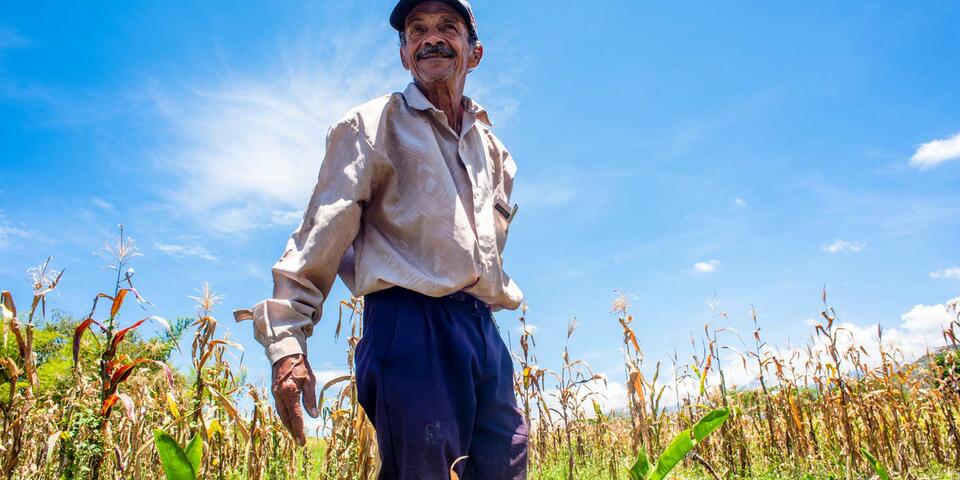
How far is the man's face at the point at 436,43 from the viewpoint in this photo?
7.00ft

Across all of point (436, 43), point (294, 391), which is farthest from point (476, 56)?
point (294, 391)

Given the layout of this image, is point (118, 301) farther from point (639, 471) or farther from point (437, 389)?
point (639, 471)

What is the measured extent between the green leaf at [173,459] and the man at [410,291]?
254 millimetres

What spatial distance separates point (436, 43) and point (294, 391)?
Answer: 1.28 metres

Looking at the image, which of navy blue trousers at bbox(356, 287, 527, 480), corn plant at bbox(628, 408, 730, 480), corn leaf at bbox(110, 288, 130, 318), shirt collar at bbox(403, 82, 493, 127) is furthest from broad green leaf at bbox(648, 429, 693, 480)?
corn leaf at bbox(110, 288, 130, 318)

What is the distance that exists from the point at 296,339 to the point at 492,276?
621mm

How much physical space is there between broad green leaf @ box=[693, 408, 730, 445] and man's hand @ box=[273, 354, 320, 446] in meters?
0.98

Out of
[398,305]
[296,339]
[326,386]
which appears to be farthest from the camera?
[326,386]

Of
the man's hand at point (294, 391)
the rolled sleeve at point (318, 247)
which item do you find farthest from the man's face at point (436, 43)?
the man's hand at point (294, 391)

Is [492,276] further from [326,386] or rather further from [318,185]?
[326,386]

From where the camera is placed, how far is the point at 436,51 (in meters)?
2.14

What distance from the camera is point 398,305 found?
5.75ft

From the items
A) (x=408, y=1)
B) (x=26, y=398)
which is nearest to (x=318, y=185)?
(x=408, y=1)

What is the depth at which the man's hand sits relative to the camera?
1.55 meters
